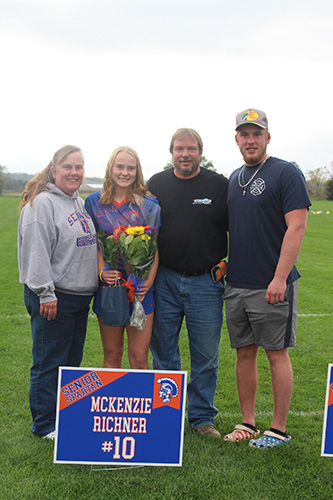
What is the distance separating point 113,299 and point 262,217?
117 cm

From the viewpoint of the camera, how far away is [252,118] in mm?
3348

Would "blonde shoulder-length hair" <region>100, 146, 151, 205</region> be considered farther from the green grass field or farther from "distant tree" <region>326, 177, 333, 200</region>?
"distant tree" <region>326, 177, 333, 200</region>

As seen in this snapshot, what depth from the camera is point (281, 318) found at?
3348 mm

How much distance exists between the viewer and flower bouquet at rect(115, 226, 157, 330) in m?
3.15

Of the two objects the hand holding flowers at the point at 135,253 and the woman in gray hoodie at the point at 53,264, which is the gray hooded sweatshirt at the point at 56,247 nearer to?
the woman in gray hoodie at the point at 53,264

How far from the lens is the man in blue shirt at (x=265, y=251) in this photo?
3.22 metres

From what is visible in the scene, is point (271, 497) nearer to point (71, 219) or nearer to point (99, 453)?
point (99, 453)

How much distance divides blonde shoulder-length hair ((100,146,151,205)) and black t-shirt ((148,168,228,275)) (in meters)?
0.24

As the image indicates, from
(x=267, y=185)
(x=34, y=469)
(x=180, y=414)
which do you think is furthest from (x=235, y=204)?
(x=34, y=469)

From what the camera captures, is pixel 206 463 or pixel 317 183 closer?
pixel 206 463

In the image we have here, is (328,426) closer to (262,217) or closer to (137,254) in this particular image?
(262,217)

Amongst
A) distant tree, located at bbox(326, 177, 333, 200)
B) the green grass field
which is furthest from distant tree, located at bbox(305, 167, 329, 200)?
the green grass field

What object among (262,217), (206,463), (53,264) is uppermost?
(262,217)

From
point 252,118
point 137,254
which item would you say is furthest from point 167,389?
point 252,118
